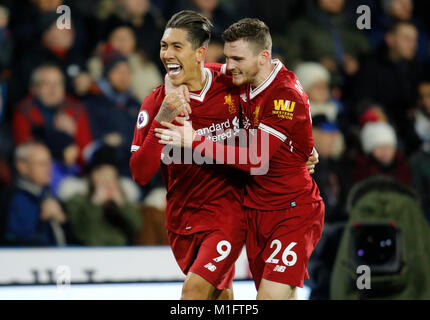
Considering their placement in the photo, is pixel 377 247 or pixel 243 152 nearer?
pixel 243 152

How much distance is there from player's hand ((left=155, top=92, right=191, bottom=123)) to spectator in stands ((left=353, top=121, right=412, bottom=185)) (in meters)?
3.12

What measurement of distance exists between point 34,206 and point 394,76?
3.80 meters

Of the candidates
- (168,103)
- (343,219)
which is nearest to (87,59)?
(343,219)

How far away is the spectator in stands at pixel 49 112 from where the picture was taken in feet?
19.3

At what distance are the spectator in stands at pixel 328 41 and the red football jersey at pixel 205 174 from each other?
3140mm

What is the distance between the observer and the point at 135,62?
655 centimetres

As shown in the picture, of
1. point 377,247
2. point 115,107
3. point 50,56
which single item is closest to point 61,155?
point 115,107

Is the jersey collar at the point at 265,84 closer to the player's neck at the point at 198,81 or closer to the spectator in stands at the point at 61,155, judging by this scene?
the player's neck at the point at 198,81

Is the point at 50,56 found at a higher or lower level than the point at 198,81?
higher

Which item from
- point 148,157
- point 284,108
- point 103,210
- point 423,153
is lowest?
point 103,210

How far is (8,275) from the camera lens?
551 centimetres

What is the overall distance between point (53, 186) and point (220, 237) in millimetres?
2617

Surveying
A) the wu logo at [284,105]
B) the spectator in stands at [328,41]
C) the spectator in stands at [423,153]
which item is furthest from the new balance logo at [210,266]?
the spectator in stands at [328,41]

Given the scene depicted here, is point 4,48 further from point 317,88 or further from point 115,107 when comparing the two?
point 317,88
